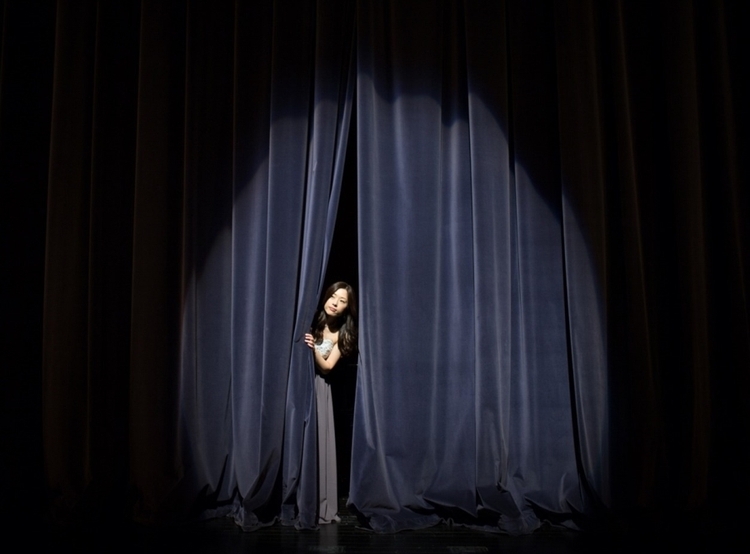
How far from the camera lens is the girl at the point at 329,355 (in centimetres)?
261

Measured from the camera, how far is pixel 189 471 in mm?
2645

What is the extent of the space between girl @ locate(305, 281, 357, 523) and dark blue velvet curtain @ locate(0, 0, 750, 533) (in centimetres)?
8

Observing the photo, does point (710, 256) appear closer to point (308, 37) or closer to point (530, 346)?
point (530, 346)

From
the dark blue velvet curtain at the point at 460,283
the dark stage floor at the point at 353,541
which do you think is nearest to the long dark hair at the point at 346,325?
the dark blue velvet curtain at the point at 460,283

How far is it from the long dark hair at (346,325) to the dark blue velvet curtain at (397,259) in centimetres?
11

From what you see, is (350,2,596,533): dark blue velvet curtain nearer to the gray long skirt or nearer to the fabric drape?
the gray long skirt

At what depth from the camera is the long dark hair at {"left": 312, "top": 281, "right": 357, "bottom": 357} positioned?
9.08ft

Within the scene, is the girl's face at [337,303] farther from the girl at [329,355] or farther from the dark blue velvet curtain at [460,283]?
the dark blue velvet curtain at [460,283]

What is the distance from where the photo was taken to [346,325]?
9.20 feet

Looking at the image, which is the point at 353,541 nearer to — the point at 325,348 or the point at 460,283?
the point at 325,348

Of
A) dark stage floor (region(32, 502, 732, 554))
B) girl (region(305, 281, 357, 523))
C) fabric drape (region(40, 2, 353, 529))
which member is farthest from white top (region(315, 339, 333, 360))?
dark stage floor (region(32, 502, 732, 554))

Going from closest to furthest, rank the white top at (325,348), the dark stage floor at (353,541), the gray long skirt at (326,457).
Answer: the dark stage floor at (353,541) → the gray long skirt at (326,457) → the white top at (325,348)

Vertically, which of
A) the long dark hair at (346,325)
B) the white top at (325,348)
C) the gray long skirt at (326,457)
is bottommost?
the gray long skirt at (326,457)

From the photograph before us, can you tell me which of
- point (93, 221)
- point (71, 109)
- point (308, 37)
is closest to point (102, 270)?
point (93, 221)
